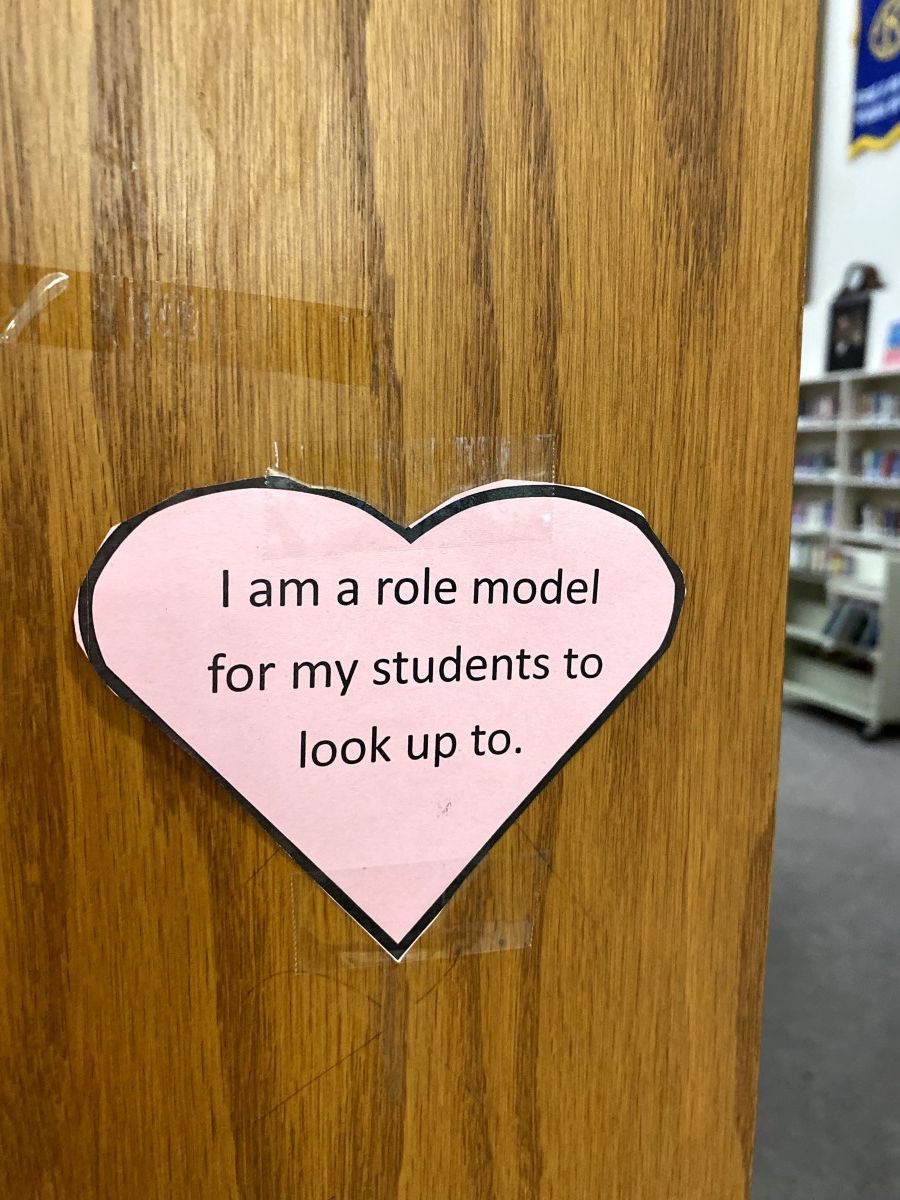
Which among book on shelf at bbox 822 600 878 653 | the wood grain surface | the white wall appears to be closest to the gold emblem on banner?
the white wall

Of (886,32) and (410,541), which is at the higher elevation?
(886,32)

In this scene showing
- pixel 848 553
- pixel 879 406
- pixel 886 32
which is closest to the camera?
pixel 848 553

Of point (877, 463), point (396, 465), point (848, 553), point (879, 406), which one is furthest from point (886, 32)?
point (396, 465)

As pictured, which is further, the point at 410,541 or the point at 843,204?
the point at 843,204

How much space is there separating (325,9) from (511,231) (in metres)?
0.12

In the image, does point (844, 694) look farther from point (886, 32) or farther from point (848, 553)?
point (886, 32)

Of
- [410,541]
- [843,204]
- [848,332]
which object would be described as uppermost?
[843,204]

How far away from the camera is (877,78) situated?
196 inches

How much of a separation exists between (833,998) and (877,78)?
5.02 meters

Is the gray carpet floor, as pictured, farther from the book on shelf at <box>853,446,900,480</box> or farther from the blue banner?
the blue banner

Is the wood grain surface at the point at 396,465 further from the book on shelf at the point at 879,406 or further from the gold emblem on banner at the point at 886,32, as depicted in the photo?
the gold emblem on banner at the point at 886,32

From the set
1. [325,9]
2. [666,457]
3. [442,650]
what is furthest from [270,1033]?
[325,9]

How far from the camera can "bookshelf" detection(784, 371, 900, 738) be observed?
3.94m

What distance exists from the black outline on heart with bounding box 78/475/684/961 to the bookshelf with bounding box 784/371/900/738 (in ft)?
11.6
